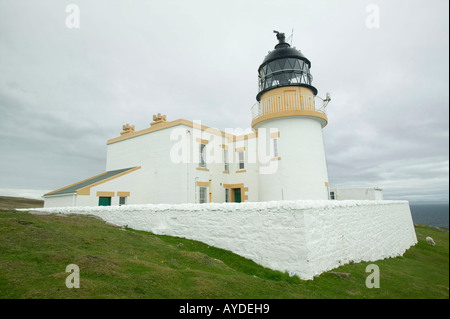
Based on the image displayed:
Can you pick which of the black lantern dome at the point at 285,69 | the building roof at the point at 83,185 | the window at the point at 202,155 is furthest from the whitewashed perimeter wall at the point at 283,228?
the black lantern dome at the point at 285,69

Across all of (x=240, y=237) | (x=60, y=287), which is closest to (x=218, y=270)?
(x=240, y=237)

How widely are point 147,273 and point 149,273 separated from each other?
0.15 ft

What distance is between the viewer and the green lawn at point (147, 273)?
426 cm

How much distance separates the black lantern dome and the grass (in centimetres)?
1037

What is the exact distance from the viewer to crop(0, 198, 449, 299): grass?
425cm

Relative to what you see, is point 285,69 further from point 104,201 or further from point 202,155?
point 104,201

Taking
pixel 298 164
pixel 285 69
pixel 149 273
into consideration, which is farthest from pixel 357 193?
pixel 149 273

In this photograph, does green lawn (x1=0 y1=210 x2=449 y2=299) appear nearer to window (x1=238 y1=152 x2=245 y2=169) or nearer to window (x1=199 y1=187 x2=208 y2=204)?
window (x1=199 y1=187 x2=208 y2=204)

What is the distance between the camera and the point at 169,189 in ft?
51.1

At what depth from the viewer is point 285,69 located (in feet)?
49.1

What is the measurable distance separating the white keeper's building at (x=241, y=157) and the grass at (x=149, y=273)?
623 cm

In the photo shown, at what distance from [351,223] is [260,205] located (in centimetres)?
375

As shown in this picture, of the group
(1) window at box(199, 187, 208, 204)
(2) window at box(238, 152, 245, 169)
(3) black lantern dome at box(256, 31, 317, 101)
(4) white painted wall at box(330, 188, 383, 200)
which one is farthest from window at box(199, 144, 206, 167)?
(4) white painted wall at box(330, 188, 383, 200)
